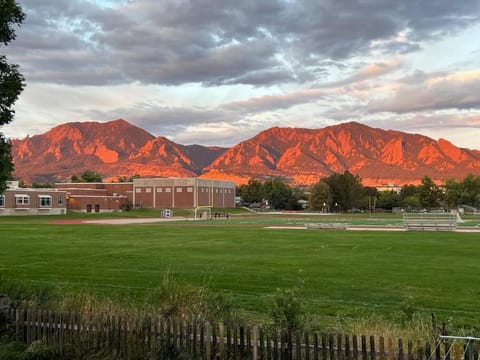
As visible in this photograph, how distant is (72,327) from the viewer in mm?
9047

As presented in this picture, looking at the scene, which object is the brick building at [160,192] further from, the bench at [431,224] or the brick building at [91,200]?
the bench at [431,224]

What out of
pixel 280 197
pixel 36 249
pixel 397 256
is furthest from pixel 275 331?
pixel 280 197

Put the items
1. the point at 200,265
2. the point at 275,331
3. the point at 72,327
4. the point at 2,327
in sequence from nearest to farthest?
the point at 275,331 → the point at 72,327 → the point at 2,327 → the point at 200,265

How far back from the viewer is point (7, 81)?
11875 mm

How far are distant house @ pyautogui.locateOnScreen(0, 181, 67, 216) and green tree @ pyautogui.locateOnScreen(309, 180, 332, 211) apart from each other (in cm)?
7296

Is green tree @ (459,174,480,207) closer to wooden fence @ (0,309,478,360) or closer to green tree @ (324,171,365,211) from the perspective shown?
green tree @ (324,171,365,211)

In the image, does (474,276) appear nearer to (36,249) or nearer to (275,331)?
(275,331)

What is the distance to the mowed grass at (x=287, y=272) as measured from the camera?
13.2 metres

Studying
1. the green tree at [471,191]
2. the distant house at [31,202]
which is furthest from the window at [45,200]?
the green tree at [471,191]

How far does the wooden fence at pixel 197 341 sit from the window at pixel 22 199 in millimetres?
96298

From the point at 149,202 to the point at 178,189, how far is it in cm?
983

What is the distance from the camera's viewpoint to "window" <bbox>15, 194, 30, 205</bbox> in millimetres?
98000

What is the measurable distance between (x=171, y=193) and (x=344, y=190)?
172ft

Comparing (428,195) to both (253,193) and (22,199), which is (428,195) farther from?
(22,199)
